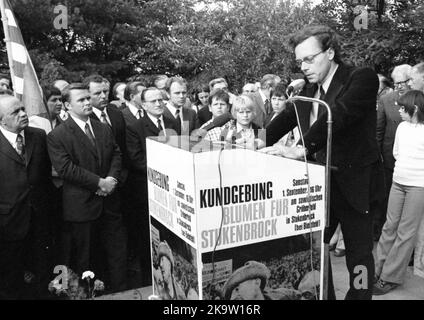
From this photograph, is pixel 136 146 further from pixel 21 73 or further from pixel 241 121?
pixel 21 73

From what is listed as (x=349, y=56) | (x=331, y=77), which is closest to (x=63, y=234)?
(x=331, y=77)

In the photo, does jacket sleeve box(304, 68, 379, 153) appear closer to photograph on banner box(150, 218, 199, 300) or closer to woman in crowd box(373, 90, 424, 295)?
photograph on banner box(150, 218, 199, 300)

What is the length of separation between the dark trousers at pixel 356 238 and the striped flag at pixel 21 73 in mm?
3487

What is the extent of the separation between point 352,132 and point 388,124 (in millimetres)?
2912

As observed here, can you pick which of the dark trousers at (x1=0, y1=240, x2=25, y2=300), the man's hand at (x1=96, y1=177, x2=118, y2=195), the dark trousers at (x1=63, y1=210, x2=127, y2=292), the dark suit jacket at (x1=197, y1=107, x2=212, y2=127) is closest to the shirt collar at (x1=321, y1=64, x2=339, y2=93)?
the man's hand at (x1=96, y1=177, x2=118, y2=195)

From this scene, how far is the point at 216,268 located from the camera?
8.02ft

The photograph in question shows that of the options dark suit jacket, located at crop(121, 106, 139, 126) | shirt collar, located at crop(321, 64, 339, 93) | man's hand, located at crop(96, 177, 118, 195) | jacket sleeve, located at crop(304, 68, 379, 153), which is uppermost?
shirt collar, located at crop(321, 64, 339, 93)

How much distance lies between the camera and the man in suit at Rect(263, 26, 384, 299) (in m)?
2.80

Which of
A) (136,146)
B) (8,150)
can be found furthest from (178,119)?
(8,150)

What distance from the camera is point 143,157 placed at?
5.06 meters

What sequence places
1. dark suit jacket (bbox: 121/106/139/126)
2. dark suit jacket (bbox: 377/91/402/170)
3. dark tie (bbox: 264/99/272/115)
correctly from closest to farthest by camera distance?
dark suit jacket (bbox: 121/106/139/126) < dark suit jacket (bbox: 377/91/402/170) < dark tie (bbox: 264/99/272/115)

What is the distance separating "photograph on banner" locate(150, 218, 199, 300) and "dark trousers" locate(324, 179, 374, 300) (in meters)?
0.99

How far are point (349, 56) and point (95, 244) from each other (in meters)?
10.4

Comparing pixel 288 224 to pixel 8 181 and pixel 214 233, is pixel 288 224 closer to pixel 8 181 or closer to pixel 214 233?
pixel 214 233
